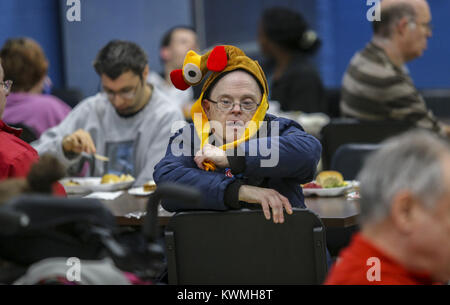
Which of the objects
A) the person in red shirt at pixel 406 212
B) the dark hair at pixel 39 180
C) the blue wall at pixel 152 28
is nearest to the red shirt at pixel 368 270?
the person in red shirt at pixel 406 212

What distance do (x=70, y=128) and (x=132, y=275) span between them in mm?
2573

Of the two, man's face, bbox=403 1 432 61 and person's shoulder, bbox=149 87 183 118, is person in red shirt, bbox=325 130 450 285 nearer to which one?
person's shoulder, bbox=149 87 183 118

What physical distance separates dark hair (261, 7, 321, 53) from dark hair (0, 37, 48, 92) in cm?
209

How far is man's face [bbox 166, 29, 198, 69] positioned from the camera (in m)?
5.93

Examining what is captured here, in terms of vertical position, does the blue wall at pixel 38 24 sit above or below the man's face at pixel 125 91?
above

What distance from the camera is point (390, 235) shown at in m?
1.15

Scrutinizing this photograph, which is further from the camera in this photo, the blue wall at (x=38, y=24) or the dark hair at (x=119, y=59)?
the blue wall at (x=38, y=24)

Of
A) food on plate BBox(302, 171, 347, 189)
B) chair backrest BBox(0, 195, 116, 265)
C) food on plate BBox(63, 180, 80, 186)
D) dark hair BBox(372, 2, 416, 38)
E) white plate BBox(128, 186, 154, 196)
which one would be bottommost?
white plate BBox(128, 186, 154, 196)

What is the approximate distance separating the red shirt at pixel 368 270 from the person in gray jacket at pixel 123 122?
6.82ft

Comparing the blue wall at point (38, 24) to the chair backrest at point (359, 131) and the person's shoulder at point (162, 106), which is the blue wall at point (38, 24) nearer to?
the person's shoulder at point (162, 106)

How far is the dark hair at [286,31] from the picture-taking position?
18.3ft

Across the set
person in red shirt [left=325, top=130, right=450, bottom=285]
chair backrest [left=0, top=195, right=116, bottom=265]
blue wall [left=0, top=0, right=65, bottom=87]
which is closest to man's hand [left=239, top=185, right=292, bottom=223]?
person in red shirt [left=325, top=130, right=450, bottom=285]

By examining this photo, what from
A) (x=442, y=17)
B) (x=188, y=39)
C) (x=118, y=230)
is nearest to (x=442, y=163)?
(x=118, y=230)
